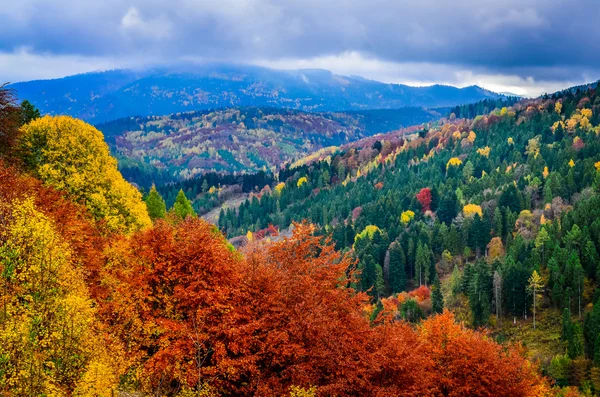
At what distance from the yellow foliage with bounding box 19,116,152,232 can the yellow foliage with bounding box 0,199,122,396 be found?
24.0 metres

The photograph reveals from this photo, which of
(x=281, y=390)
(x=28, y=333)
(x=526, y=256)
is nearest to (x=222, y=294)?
(x=281, y=390)

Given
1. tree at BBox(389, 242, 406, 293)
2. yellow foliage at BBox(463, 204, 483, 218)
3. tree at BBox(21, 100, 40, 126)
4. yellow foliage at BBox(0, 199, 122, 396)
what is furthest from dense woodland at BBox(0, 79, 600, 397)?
yellow foliage at BBox(463, 204, 483, 218)

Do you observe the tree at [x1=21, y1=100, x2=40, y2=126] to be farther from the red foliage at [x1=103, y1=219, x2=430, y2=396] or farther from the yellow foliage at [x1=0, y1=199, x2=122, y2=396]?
the yellow foliage at [x1=0, y1=199, x2=122, y2=396]

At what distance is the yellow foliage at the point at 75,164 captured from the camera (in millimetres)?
48875

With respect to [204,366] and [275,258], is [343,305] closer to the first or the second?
[275,258]

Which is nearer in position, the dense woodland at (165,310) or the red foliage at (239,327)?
the dense woodland at (165,310)

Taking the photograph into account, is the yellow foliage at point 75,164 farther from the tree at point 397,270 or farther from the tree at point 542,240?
the tree at point 542,240

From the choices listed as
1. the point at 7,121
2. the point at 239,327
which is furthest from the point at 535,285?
the point at 7,121

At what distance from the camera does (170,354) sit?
1164 inches

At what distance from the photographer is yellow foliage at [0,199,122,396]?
64.8ft

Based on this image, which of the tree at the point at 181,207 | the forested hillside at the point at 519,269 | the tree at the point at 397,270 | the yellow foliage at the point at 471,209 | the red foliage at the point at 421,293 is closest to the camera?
the tree at the point at 181,207

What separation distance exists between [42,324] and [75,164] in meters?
31.8

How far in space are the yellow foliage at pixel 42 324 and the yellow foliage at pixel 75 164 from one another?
78.7ft

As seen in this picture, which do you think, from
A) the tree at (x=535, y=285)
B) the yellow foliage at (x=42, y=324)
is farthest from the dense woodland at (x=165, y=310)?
the tree at (x=535, y=285)
